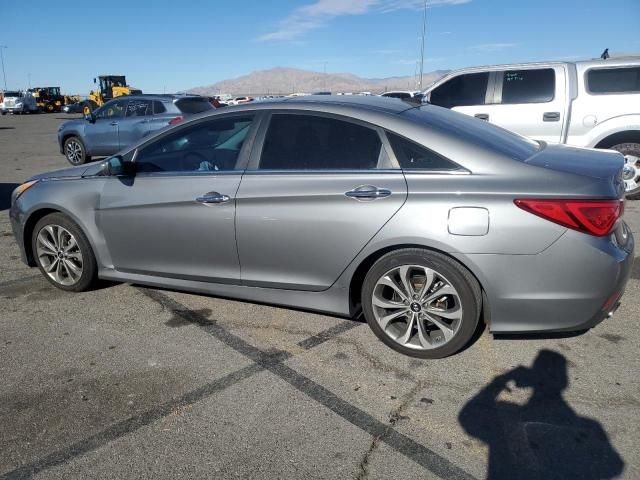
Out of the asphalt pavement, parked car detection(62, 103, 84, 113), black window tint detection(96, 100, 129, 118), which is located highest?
parked car detection(62, 103, 84, 113)

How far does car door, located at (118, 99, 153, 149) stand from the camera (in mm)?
11797

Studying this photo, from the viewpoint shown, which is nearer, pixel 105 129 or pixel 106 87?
pixel 105 129

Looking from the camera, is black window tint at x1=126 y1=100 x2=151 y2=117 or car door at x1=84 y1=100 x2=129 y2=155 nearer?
black window tint at x1=126 y1=100 x2=151 y2=117

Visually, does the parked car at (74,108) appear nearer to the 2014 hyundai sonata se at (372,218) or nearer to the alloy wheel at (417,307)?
the 2014 hyundai sonata se at (372,218)

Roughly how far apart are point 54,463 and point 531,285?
101 inches

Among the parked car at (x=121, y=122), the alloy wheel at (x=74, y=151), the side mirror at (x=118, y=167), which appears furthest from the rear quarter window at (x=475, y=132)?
the alloy wheel at (x=74, y=151)

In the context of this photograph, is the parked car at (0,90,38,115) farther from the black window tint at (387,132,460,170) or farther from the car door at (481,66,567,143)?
the black window tint at (387,132,460,170)

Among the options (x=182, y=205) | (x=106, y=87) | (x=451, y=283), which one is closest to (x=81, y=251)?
(x=182, y=205)

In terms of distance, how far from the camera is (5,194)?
8875 millimetres

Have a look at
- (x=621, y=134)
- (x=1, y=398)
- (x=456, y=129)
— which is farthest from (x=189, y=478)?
(x=621, y=134)

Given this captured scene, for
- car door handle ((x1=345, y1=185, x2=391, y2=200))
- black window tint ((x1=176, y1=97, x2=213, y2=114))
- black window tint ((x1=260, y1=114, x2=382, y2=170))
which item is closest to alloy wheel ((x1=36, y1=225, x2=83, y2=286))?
black window tint ((x1=260, y1=114, x2=382, y2=170))

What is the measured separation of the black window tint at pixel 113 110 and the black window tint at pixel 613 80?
31.2 ft

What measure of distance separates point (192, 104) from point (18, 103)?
152 feet

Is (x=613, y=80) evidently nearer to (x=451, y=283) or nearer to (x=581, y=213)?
(x=581, y=213)
